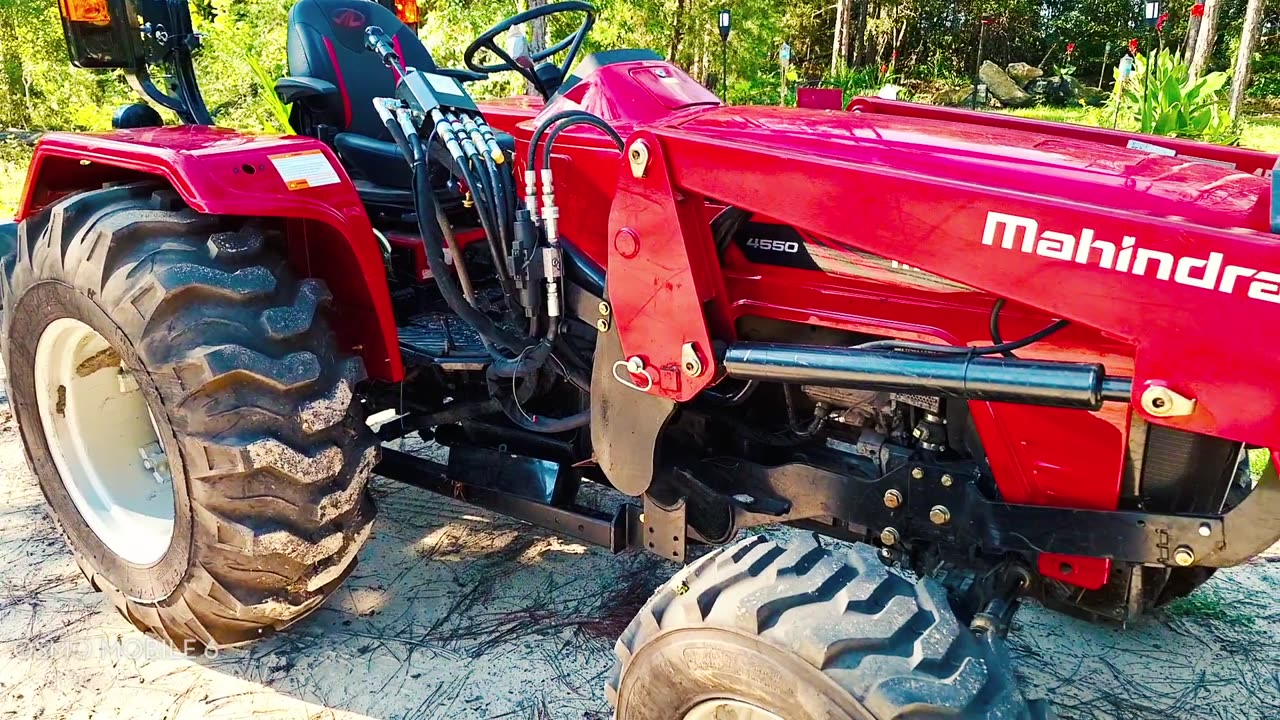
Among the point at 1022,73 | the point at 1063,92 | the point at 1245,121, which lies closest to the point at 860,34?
the point at 1022,73

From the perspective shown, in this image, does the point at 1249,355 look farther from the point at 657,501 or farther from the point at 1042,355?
the point at 657,501

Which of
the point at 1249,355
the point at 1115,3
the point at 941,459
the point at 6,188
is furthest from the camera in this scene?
the point at 1115,3

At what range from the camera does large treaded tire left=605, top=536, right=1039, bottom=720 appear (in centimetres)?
164

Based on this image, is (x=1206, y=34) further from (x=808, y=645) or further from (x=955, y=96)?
(x=808, y=645)

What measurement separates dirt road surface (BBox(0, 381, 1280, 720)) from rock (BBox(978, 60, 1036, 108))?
15059 mm

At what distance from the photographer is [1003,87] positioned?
1688 cm

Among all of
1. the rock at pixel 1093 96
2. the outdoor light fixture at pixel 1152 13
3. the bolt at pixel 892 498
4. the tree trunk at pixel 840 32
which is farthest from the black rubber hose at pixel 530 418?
the rock at pixel 1093 96

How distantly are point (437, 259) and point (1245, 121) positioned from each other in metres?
14.9

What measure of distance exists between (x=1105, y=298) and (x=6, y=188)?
11.1m

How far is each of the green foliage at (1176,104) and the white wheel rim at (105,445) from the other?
6.56m

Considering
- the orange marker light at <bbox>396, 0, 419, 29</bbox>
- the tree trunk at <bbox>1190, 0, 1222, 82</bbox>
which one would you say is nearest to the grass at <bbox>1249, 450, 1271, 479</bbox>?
the orange marker light at <bbox>396, 0, 419, 29</bbox>

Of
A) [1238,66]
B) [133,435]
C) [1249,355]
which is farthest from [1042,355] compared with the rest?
[1238,66]

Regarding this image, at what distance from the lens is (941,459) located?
208 centimetres

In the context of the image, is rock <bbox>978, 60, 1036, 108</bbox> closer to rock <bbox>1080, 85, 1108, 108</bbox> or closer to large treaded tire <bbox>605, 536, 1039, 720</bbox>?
rock <bbox>1080, 85, 1108, 108</bbox>
